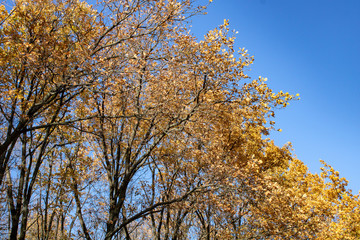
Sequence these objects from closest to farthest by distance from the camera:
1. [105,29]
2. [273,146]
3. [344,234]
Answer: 1. [105,29]
2. [344,234]
3. [273,146]

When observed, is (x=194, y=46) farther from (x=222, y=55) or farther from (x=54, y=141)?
(x=54, y=141)

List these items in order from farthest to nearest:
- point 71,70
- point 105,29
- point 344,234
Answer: point 344,234 → point 105,29 → point 71,70

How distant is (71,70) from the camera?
7035 millimetres

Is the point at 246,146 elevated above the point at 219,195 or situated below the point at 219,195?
above

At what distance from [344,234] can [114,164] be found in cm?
1127

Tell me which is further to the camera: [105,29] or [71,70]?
[105,29]

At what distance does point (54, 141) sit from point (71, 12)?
533 cm

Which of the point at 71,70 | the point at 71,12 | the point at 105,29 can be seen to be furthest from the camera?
the point at 105,29

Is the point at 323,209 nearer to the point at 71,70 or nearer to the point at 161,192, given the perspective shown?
the point at 161,192

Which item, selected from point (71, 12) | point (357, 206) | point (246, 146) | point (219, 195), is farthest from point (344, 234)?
point (71, 12)

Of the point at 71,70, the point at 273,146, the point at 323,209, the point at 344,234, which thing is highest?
the point at 273,146

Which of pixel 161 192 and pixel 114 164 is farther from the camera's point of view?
pixel 161 192

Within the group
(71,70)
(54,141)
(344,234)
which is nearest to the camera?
(71,70)

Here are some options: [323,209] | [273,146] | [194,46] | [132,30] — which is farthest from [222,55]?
[323,209]
